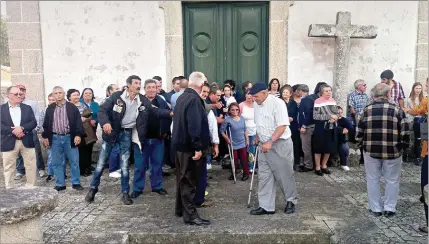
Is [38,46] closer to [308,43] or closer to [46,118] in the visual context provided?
[46,118]

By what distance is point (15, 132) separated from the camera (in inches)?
223

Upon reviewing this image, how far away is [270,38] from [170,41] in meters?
1.97

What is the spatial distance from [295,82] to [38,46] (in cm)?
509

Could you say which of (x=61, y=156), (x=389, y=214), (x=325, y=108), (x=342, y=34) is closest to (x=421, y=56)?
(x=342, y=34)

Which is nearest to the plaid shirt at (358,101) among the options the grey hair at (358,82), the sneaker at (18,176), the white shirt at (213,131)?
the grey hair at (358,82)

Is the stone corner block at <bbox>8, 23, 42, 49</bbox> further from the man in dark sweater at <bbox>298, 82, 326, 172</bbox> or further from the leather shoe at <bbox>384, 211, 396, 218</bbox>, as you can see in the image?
the leather shoe at <bbox>384, 211, 396, 218</bbox>

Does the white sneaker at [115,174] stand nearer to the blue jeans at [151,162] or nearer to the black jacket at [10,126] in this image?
the blue jeans at [151,162]

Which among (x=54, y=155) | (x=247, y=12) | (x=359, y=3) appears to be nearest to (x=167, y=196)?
(x=54, y=155)

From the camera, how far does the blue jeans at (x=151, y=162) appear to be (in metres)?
5.69

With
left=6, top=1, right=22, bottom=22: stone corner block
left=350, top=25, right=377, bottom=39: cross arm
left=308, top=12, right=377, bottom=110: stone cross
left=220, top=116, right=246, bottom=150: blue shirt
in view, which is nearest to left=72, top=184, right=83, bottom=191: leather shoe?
left=220, top=116, right=246, bottom=150: blue shirt

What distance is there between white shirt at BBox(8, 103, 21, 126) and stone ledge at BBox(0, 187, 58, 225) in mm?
2927

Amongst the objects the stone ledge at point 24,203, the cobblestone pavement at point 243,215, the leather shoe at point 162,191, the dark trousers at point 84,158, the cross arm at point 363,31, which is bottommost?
the cobblestone pavement at point 243,215

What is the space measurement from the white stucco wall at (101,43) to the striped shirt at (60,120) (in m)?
1.95

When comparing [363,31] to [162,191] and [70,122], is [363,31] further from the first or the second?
[70,122]
